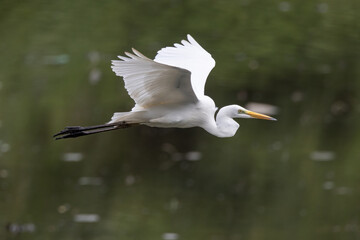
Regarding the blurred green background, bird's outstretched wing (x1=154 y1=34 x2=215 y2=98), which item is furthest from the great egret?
the blurred green background

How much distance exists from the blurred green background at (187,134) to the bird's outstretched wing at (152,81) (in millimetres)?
1662

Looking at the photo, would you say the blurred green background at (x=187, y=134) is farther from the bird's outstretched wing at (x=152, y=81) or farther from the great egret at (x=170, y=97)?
the bird's outstretched wing at (x=152, y=81)

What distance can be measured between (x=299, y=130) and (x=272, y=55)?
542 millimetres

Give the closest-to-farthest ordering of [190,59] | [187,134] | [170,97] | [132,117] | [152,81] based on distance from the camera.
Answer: [152,81] → [170,97] → [132,117] → [190,59] → [187,134]

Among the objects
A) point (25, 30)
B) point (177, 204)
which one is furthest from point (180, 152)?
point (25, 30)

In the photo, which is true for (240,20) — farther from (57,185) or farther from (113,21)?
(57,185)

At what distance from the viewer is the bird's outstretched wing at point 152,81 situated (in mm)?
3643

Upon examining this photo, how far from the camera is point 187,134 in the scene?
5.75 m

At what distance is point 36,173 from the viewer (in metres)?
5.93

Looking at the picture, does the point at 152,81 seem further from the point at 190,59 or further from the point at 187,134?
the point at 187,134

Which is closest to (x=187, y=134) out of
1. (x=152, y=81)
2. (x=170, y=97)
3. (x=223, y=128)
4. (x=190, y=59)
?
(x=190, y=59)

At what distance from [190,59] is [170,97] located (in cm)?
55

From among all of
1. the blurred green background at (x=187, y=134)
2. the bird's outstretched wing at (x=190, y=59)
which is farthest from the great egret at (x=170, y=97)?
the blurred green background at (x=187, y=134)

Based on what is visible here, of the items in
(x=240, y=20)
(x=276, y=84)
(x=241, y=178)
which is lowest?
(x=241, y=178)
